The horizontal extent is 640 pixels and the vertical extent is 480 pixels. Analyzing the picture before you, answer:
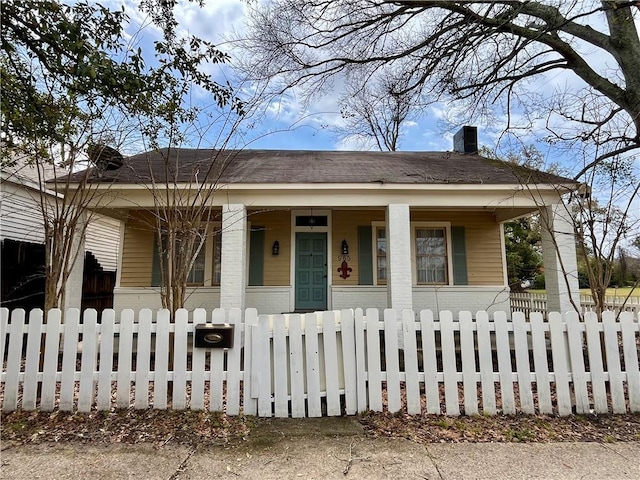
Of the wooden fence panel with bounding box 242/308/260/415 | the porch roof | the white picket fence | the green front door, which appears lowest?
the wooden fence panel with bounding box 242/308/260/415

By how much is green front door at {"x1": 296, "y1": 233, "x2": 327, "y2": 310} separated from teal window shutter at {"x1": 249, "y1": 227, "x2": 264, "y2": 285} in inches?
34.6

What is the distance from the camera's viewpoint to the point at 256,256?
335 inches

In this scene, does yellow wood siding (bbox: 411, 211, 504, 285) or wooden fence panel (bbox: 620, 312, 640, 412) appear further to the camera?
yellow wood siding (bbox: 411, 211, 504, 285)

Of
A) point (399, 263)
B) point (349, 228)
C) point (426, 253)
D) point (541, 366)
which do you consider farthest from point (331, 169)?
point (541, 366)

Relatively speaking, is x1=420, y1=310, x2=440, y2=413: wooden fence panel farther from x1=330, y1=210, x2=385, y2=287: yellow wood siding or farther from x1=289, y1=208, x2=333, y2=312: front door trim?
x1=330, y1=210, x2=385, y2=287: yellow wood siding

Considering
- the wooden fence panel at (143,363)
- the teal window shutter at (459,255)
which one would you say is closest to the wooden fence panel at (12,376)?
the wooden fence panel at (143,363)

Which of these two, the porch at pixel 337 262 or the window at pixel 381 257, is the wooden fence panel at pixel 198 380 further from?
the window at pixel 381 257

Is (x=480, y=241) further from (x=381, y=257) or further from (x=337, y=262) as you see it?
(x=337, y=262)

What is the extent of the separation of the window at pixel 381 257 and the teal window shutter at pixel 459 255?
1.77 m

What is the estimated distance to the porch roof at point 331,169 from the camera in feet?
21.7

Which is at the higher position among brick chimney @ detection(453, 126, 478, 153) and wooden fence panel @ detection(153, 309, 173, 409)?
brick chimney @ detection(453, 126, 478, 153)

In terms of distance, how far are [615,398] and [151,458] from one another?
14.5ft

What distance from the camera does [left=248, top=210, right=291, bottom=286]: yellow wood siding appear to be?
27.8 feet

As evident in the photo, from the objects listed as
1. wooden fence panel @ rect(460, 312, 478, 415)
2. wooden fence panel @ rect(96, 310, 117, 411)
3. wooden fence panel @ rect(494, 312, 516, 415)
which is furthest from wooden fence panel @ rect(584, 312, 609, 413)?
wooden fence panel @ rect(96, 310, 117, 411)
